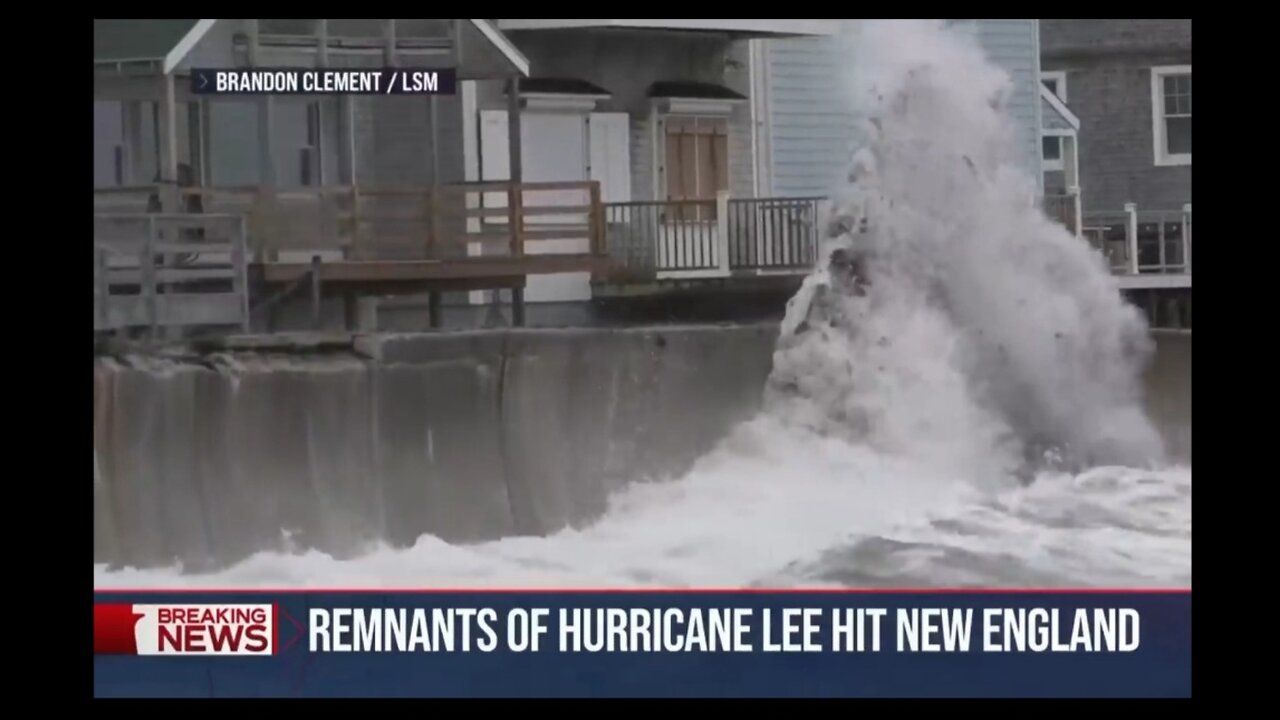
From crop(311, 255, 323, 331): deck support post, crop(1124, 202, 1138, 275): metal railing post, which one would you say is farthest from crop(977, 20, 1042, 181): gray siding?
crop(311, 255, 323, 331): deck support post

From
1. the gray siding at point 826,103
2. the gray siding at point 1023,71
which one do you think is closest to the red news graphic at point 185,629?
the gray siding at point 826,103

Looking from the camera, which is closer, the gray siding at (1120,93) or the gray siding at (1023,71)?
the gray siding at (1120,93)

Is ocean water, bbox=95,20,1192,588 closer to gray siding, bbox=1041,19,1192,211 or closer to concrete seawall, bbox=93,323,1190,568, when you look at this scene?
concrete seawall, bbox=93,323,1190,568

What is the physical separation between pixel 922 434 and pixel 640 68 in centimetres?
241

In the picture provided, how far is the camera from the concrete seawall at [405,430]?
1548 centimetres

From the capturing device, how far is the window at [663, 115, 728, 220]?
15.8m

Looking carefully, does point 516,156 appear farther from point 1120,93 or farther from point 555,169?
point 1120,93

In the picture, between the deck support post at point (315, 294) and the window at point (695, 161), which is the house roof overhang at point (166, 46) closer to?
the window at point (695, 161)

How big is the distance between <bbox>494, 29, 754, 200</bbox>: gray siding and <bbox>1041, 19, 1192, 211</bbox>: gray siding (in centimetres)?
164

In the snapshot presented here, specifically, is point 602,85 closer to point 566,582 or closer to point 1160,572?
point 566,582

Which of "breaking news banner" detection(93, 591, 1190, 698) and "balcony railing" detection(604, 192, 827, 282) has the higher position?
"balcony railing" detection(604, 192, 827, 282)

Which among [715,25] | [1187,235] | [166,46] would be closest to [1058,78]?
[1187,235]

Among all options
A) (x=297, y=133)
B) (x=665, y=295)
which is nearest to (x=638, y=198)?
(x=665, y=295)

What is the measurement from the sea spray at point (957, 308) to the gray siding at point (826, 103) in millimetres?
75
